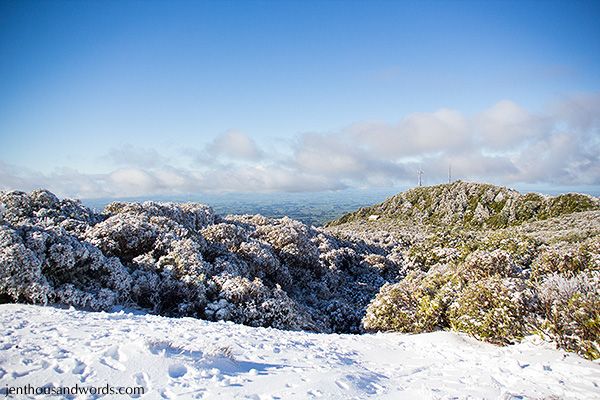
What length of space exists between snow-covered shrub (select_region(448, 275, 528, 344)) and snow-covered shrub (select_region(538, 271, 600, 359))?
0.58 meters

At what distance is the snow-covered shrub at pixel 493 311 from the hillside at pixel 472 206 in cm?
4603

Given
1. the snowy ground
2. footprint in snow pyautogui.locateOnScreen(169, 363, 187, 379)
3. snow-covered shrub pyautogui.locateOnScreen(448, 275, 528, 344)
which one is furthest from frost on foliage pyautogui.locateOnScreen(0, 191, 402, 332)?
footprint in snow pyautogui.locateOnScreen(169, 363, 187, 379)

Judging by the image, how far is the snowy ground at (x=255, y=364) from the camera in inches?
197

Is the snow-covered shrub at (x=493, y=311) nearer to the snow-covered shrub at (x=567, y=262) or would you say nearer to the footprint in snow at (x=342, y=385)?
the snow-covered shrub at (x=567, y=262)

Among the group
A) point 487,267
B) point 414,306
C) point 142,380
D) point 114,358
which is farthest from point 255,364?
point 487,267

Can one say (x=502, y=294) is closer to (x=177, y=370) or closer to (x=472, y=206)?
(x=177, y=370)

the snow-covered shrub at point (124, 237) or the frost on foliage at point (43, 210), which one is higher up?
the frost on foliage at point (43, 210)

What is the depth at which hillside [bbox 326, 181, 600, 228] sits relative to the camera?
157ft

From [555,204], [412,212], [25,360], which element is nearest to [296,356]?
[25,360]

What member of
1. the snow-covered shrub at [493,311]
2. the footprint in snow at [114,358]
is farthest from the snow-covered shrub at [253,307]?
the footprint in snow at [114,358]

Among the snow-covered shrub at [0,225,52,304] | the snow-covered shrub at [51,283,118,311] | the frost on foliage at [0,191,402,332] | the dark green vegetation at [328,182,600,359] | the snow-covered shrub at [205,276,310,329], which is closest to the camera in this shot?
the dark green vegetation at [328,182,600,359]

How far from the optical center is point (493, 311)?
8711mm

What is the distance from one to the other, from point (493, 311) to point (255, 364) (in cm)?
616

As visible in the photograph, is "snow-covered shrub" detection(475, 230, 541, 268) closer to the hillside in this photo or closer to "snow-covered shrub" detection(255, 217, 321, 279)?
"snow-covered shrub" detection(255, 217, 321, 279)
